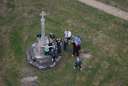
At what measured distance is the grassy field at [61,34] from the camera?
20.8 m

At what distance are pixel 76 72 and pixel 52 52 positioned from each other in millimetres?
1898

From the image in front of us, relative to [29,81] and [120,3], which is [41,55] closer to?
[29,81]

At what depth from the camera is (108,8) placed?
89.5ft

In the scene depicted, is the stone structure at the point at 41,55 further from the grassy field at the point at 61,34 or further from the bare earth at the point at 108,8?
the bare earth at the point at 108,8

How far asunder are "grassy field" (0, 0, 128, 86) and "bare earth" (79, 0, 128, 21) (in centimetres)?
47

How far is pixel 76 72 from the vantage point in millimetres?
21094

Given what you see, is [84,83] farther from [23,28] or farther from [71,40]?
[23,28]

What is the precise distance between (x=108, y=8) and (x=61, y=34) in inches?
203

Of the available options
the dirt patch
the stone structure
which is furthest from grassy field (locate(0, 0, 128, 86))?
the stone structure

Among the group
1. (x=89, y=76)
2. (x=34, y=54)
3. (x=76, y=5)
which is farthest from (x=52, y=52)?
(x=76, y=5)

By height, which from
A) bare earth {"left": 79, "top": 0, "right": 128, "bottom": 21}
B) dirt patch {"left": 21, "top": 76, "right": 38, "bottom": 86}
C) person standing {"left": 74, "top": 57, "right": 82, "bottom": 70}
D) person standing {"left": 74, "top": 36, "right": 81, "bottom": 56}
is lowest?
dirt patch {"left": 21, "top": 76, "right": 38, "bottom": 86}

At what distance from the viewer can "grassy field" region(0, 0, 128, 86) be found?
818 inches

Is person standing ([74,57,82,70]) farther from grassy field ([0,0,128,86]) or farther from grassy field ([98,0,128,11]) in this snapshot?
grassy field ([98,0,128,11])

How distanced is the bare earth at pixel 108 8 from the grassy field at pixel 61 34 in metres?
0.47
